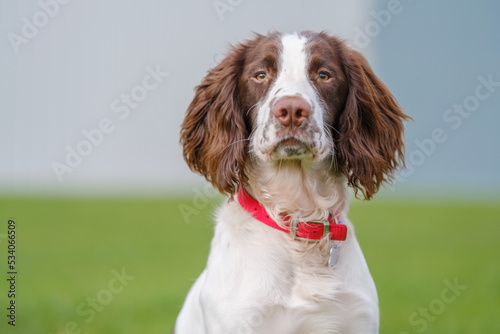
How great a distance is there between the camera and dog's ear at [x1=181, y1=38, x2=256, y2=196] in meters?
4.15

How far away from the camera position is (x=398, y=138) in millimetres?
4465

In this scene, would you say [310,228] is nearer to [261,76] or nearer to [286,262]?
[286,262]

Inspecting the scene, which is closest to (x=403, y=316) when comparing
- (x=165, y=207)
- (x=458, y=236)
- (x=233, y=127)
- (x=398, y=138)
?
(x=398, y=138)

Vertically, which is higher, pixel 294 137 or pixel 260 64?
pixel 260 64

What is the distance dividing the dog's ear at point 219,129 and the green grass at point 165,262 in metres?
0.37

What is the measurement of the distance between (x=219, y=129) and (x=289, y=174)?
455 millimetres

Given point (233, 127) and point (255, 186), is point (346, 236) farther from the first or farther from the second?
point (233, 127)

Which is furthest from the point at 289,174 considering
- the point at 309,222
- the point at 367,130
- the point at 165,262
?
the point at 165,262

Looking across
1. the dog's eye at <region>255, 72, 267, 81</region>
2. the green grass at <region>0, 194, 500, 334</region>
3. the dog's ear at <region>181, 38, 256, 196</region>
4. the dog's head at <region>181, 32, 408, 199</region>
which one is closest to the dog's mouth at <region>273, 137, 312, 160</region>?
the dog's head at <region>181, 32, 408, 199</region>

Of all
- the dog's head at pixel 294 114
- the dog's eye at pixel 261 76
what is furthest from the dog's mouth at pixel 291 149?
the dog's eye at pixel 261 76

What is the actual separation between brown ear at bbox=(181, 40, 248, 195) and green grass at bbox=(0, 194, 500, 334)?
0.36m

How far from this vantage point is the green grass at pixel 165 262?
23.1 feet

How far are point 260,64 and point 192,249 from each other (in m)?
8.49

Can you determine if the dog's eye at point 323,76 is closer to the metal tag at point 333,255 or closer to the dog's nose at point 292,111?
the dog's nose at point 292,111
